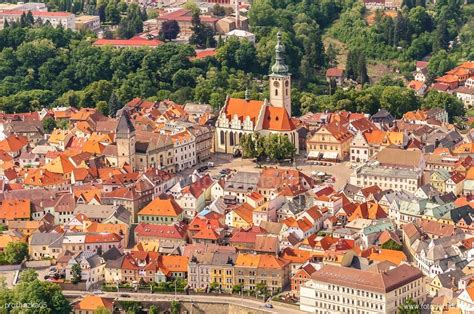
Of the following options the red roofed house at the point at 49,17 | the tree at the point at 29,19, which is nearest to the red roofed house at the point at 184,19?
the red roofed house at the point at 49,17

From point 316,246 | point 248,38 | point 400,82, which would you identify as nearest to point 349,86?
point 400,82

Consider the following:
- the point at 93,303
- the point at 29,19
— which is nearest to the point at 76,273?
the point at 93,303

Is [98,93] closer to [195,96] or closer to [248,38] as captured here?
[195,96]

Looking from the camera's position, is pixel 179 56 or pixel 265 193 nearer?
pixel 265 193

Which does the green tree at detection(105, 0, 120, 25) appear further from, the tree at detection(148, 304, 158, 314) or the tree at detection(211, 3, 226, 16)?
the tree at detection(148, 304, 158, 314)

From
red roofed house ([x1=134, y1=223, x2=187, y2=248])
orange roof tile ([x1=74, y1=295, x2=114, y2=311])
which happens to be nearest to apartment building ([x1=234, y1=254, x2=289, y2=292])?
red roofed house ([x1=134, y1=223, x2=187, y2=248])
